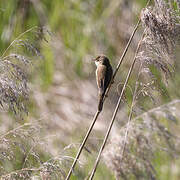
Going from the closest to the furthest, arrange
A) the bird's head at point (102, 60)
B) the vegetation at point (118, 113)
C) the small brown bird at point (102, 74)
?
the vegetation at point (118, 113) → the small brown bird at point (102, 74) → the bird's head at point (102, 60)

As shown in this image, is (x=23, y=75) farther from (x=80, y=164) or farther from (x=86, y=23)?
(x=86, y=23)

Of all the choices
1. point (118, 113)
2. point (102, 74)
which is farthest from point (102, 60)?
point (118, 113)

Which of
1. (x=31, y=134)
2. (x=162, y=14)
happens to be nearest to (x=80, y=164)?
(x=31, y=134)

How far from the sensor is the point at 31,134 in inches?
76.7

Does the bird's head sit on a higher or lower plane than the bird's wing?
higher

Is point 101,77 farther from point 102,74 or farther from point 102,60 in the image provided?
point 102,60

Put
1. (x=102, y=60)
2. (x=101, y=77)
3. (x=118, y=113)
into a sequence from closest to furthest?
(x=101, y=77), (x=102, y=60), (x=118, y=113)

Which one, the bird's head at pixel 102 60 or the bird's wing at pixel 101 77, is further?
the bird's head at pixel 102 60

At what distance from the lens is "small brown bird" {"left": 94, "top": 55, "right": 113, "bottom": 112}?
7.70 feet

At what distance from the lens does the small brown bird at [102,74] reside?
235 cm

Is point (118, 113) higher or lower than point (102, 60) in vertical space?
lower

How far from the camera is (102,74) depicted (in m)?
2.52

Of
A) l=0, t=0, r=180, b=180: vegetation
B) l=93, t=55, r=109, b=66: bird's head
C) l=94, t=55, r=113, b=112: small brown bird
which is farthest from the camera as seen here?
l=93, t=55, r=109, b=66: bird's head

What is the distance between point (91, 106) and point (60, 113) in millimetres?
578
